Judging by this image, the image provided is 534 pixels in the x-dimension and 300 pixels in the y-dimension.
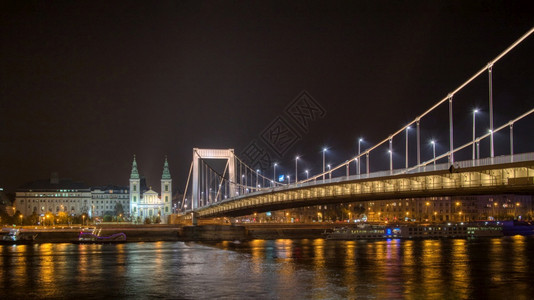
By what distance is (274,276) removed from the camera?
1419 inches

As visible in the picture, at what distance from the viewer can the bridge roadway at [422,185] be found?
40375 mm

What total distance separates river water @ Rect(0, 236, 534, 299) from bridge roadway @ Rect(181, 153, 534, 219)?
203 inches

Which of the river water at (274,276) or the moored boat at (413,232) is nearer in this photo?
the river water at (274,276)

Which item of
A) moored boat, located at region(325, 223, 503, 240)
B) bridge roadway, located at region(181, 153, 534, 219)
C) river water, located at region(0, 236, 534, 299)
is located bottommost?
moored boat, located at region(325, 223, 503, 240)

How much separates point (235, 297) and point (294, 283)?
5.37m

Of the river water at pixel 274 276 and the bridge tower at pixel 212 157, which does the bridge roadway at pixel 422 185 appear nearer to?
the river water at pixel 274 276

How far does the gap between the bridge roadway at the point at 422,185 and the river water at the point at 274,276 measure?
5166 mm

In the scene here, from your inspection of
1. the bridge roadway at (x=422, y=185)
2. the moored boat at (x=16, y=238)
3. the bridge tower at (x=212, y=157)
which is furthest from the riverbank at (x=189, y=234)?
the bridge tower at (x=212, y=157)

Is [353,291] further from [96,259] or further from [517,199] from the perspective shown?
[517,199]


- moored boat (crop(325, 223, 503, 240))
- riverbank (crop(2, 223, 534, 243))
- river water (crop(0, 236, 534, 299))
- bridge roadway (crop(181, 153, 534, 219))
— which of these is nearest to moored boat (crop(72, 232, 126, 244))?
riverbank (crop(2, 223, 534, 243))

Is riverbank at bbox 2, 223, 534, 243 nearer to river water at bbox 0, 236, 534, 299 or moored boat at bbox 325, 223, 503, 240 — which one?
moored boat at bbox 325, 223, 503, 240

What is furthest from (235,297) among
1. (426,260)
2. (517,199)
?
(517,199)

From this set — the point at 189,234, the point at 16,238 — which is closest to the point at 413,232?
the point at 189,234

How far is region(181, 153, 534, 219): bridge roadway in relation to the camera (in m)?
40.4
